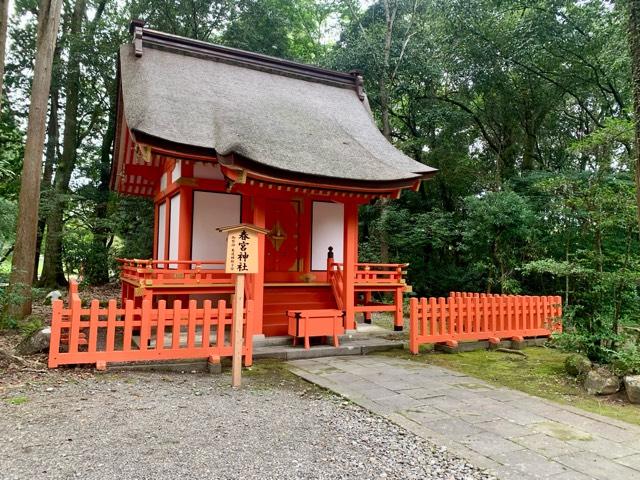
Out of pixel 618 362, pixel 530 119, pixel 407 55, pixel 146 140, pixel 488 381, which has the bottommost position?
pixel 488 381

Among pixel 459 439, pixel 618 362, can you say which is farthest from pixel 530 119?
pixel 459 439

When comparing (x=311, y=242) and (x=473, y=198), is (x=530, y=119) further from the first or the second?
(x=311, y=242)

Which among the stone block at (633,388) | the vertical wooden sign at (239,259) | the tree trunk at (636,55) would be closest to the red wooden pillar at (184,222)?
the vertical wooden sign at (239,259)

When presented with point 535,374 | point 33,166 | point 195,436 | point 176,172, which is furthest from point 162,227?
point 535,374

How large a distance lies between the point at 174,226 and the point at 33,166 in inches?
118

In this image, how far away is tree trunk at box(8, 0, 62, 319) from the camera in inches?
338

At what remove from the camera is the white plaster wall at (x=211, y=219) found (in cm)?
880

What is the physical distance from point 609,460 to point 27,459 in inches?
169

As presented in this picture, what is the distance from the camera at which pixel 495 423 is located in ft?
13.4

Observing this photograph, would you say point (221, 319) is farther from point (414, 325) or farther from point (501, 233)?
point (501, 233)

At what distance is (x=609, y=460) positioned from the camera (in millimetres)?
3295

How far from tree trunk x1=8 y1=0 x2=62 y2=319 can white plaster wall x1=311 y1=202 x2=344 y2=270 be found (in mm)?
5789

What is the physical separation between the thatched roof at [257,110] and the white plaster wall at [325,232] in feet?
4.84

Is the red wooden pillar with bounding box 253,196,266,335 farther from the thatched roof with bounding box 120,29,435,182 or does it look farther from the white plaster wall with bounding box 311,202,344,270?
the white plaster wall with bounding box 311,202,344,270
